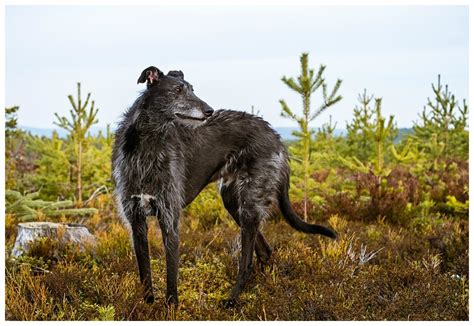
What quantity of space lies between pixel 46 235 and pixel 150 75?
3331 millimetres

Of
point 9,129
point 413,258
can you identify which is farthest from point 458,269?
point 9,129

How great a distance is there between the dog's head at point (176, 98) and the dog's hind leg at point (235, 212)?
1421 millimetres

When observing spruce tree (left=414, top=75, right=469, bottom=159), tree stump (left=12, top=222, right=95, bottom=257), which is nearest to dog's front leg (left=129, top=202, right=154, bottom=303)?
tree stump (left=12, top=222, right=95, bottom=257)

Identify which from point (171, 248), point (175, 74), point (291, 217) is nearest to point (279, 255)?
point (291, 217)

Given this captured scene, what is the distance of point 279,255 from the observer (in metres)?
6.67

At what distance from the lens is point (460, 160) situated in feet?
56.8

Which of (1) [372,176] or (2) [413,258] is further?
(1) [372,176]

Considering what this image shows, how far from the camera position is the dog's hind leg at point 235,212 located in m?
6.32

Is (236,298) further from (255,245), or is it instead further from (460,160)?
(460,160)

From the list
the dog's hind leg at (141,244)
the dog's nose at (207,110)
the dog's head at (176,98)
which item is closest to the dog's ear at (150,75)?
the dog's head at (176,98)

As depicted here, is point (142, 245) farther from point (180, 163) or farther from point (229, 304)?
point (229, 304)

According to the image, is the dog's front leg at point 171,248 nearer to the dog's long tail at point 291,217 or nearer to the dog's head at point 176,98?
the dog's head at point 176,98

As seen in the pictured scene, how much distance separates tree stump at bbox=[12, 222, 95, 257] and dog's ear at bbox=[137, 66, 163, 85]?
314cm

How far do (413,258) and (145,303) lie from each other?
3.97 metres
